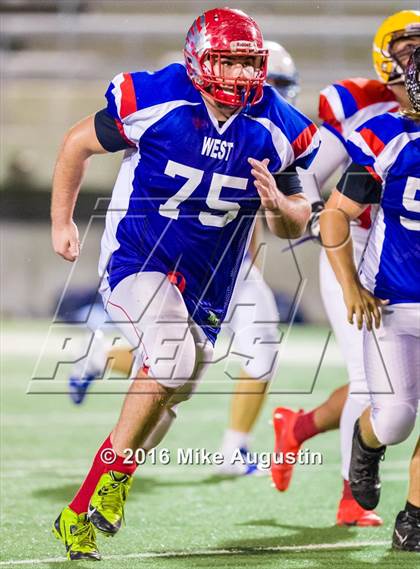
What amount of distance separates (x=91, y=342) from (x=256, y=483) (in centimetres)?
92

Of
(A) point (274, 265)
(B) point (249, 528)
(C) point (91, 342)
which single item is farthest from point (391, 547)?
(A) point (274, 265)

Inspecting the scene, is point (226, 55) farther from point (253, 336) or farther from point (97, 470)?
point (253, 336)

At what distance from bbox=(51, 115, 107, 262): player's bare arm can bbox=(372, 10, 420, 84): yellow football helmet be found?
1174mm

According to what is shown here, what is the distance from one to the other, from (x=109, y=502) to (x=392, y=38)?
6.11ft

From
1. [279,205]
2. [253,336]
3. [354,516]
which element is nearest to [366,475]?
[354,516]

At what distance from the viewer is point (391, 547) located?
3074 mm

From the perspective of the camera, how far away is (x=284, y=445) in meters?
3.95

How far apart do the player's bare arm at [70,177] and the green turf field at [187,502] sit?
82 cm

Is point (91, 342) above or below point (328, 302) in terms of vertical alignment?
below

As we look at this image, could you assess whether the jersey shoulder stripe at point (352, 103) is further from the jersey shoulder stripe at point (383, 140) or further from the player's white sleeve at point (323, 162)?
the jersey shoulder stripe at point (383, 140)

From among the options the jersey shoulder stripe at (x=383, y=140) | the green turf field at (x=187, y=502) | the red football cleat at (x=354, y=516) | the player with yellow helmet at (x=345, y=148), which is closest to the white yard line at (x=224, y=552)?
the green turf field at (x=187, y=502)

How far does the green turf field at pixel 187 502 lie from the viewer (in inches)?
116

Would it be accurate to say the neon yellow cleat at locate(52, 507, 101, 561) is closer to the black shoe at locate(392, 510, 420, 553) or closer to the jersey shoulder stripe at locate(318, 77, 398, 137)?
the black shoe at locate(392, 510, 420, 553)

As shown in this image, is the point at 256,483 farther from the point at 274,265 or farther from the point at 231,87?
the point at 274,265
